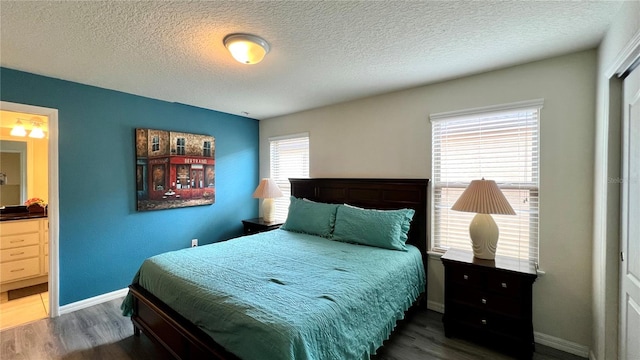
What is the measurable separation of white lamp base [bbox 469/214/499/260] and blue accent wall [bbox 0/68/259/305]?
11.4 feet

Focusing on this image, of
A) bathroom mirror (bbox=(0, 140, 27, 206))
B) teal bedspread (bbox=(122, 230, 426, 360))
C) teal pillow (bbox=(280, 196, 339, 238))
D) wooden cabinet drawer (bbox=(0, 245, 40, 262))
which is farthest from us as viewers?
bathroom mirror (bbox=(0, 140, 27, 206))

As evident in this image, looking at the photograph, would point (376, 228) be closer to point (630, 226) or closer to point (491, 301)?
point (491, 301)

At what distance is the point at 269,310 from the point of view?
1.46 m

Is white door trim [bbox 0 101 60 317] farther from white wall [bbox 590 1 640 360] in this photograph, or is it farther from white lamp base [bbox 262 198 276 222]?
white wall [bbox 590 1 640 360]

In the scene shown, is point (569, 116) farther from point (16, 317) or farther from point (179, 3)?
point (16, 317)

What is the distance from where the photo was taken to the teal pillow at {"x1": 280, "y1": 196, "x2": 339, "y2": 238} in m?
3.15

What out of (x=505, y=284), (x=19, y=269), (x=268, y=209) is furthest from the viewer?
(x=268, y=209)

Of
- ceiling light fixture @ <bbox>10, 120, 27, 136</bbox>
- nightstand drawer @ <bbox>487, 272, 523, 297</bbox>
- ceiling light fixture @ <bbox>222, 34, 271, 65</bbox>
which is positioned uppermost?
ceiling light fixture @ <bbox>222, 34, 271, 65</bbox>

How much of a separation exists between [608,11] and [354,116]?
2289mm

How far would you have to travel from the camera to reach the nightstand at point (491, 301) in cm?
207

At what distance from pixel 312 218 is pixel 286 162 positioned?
1.44 m

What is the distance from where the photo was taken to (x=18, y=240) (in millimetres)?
3404

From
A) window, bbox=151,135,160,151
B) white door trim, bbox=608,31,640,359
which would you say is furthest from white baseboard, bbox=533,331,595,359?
window, bbox=151,135,160,151

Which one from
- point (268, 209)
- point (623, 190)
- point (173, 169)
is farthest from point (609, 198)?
point (173, 169)
